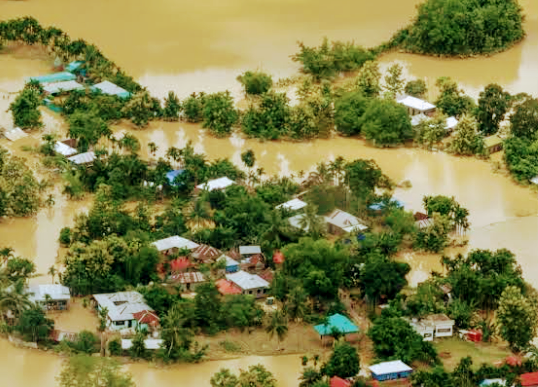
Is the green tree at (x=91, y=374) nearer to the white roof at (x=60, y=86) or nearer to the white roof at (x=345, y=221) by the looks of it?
the white roof at (x=345, y=221)

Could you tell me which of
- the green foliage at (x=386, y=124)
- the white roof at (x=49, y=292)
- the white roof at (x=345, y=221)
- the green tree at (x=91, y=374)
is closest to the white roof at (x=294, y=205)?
the white roof at (x=345, y=221)

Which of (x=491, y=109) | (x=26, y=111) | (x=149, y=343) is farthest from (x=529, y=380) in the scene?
(x=26, y=111)

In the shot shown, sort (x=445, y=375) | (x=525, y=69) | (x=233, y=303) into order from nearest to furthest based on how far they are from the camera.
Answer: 1. (x=445, y=375)
2. (x=233, y=303)
3. (x=525, y=69)

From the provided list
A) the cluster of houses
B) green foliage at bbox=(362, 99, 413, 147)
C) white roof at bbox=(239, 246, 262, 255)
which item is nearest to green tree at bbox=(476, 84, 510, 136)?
the cluster of houses

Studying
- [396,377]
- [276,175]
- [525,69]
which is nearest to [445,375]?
[396,377]

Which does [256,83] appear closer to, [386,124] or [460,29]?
[386,124]

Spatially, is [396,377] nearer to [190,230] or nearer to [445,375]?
[445,375]

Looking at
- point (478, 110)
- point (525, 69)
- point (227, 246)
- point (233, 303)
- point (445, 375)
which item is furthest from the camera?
point (525, 69)
